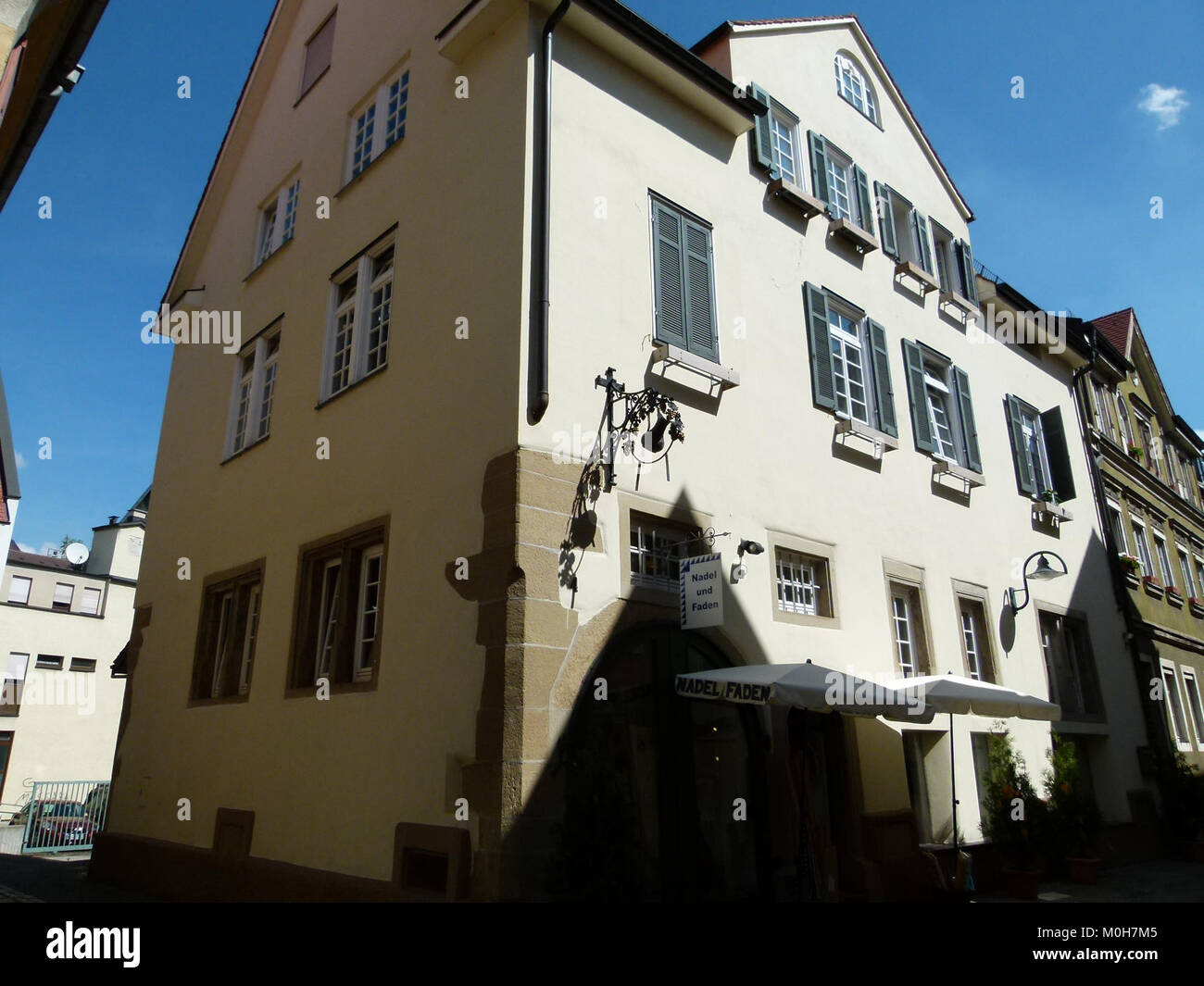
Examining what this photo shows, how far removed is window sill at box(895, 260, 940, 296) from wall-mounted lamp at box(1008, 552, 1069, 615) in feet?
13.7

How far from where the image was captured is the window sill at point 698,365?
833 cm

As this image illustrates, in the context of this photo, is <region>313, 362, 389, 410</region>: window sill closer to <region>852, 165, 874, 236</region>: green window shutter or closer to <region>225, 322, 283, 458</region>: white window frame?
<region>225, 322, 283, 458</region>: white window frame

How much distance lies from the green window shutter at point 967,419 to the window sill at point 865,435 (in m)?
2.23

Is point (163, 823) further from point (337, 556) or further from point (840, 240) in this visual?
point (840, 240)

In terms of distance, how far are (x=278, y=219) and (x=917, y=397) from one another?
943cm

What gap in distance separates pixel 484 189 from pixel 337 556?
395 cm

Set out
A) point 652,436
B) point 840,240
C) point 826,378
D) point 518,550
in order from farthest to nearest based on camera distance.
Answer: point 840,240
point 826,378
point 652,436
point 518,550

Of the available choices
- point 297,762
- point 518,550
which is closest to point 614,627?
point 518,550

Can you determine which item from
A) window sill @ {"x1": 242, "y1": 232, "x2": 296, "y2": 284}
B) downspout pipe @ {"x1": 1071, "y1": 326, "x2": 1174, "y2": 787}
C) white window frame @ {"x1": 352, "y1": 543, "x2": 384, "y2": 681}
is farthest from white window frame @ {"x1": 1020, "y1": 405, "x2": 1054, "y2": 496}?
window sill @ {"x1": 242, "y1": 232, "x2": 296, "y2": 284}

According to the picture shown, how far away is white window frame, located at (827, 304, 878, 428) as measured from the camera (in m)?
10.9

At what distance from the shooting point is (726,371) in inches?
345

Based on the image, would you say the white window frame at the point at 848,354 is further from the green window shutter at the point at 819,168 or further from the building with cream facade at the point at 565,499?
the green window shutter at the point at 819,168
